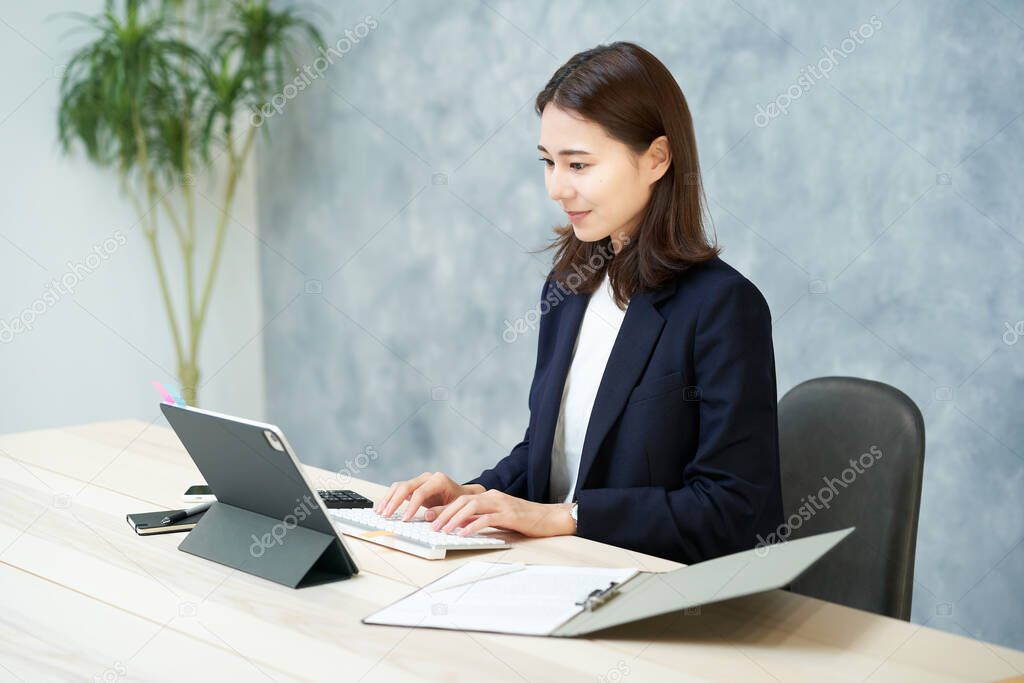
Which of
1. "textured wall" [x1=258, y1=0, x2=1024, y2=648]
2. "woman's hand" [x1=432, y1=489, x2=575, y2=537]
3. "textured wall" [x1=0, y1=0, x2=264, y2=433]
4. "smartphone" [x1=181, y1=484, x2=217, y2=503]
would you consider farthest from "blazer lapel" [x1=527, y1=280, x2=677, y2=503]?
"textured wall" [x1=0, y1=0, x2=264, y2=433]

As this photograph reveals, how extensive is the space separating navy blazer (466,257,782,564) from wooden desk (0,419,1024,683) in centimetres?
14

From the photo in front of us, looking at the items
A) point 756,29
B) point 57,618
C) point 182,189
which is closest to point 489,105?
point 756,29

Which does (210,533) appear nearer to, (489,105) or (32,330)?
(489,105)

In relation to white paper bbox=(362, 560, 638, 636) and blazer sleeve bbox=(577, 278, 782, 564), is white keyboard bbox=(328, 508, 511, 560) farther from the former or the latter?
blazer sleeve bbox=(577, 278, 782, 564)

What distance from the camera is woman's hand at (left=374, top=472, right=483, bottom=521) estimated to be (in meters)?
1.68

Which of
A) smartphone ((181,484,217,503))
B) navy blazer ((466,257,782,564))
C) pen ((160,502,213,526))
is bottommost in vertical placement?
smartphone ((181,484,217,503))

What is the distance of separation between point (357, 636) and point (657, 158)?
1.03 metres

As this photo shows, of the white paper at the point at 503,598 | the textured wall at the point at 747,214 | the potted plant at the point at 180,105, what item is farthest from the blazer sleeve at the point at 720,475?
A: the potted plant at the point at 180,105

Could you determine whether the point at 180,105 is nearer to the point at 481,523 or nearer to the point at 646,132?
the point at 646,132

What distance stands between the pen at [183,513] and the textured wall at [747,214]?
1867mm

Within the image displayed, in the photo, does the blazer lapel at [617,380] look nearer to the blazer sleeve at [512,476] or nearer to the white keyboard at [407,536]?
the blazer sleeve at [512,476]

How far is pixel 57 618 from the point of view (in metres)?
1.28

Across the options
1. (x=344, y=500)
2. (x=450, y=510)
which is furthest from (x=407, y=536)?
(x=344, y=500)

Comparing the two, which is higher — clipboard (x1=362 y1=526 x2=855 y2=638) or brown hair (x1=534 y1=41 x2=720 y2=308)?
brown hair (x1=534 y1=41 x2=720 y2=308)
